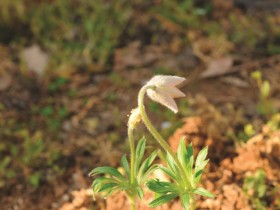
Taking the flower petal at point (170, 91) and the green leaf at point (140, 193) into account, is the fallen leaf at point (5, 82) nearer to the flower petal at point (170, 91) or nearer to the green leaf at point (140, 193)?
the green leaf at point (140, 193)

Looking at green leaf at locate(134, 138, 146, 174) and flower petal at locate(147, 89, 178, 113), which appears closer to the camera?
flower petal at locate(147, 89, 178, 113)

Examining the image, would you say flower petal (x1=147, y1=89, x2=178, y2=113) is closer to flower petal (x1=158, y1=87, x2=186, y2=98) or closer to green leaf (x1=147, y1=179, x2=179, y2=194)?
flower petal (x1=158, y1=87, x2=186, y2=98)

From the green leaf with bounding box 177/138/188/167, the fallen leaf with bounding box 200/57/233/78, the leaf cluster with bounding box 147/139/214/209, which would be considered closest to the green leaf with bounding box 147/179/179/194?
the leaf cluster with bounding box 147/139/214/209

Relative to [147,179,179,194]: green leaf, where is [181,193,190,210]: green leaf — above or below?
below

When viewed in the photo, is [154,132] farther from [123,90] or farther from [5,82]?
[5,82]

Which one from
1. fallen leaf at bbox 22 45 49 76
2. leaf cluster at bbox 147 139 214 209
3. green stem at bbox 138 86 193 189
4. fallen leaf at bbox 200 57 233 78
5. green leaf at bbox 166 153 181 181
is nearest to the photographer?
green stem at bbox 138 86 193 189

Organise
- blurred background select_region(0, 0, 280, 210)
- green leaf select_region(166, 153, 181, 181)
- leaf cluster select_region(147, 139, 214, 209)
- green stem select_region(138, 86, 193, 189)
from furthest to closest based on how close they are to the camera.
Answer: blurred background select_region(0, 0, 280, 210)
green leaf select_region(166, 153, 181, 181)
leaf cluster select_region(147, 139, 214, 209)
green stem select_region(138, 86, 193, 189)

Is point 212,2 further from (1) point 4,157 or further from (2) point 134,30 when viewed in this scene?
(1) point 4,157

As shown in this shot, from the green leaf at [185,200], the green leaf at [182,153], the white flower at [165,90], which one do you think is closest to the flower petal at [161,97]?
the white flower at [165,90]
